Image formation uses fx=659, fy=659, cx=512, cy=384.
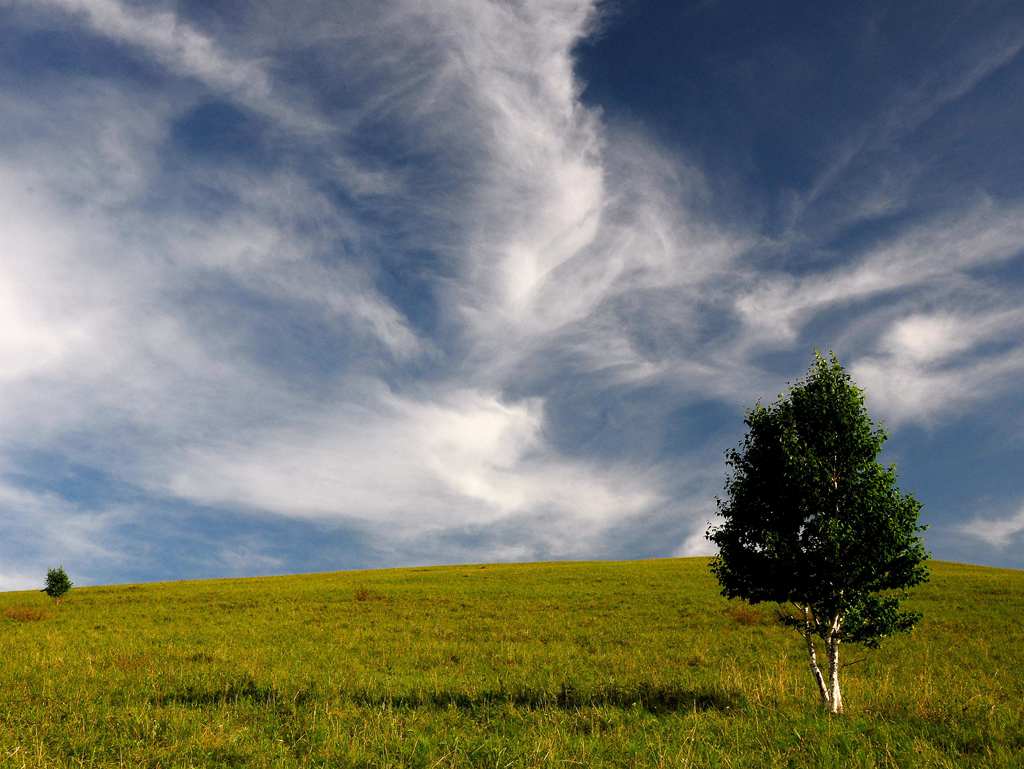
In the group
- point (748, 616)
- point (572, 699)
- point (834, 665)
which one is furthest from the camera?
point (748, 616)

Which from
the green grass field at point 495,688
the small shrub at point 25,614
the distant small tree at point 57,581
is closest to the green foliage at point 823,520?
the green grass field at point 495,688

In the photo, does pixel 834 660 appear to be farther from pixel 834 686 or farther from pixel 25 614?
pixel 25 614

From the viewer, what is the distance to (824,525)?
55.6ft

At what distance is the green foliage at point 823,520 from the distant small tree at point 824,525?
3 cm

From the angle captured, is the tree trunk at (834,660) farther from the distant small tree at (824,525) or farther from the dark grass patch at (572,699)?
the dark grass patch at (572,699)

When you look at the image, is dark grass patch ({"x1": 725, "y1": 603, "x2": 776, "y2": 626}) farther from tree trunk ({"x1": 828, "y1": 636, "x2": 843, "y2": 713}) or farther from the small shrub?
the small shrub

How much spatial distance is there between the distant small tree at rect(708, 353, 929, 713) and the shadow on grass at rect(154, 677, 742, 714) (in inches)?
131

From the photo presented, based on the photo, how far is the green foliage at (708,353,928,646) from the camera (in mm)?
16891

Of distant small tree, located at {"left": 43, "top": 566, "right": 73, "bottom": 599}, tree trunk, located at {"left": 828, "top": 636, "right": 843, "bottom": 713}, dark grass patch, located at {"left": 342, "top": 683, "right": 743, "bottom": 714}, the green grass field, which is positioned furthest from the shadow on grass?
distant small tree, located at {"left": 43, "top": 566, "right": 73, "bottom": 599}

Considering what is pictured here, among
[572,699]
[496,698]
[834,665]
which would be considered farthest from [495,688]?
[834,665]

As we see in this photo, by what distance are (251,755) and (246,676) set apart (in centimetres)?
1081

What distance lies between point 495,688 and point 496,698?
1.80 meters

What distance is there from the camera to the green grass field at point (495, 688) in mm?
12719

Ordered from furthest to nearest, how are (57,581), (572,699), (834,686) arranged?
1. (57,581)
2. (572,699)
3. (834,686)
